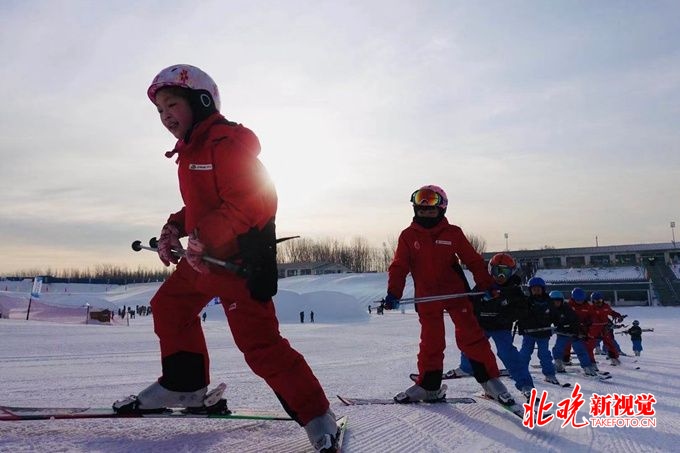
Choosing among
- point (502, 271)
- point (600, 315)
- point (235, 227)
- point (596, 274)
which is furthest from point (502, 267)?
point (596, 274)

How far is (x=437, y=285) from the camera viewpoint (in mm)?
4664

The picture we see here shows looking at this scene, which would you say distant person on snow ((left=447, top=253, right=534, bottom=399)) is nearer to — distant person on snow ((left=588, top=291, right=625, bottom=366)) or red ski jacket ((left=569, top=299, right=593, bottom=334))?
red ski jacket ((left=569, top=299, right=593, bottom=334))

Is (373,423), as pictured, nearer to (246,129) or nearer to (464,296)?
(464,296)

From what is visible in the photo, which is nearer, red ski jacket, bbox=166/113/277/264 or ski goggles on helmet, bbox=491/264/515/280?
red ski jacket, bbox=166/113/277/264

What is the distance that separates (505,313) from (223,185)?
11.9 ft

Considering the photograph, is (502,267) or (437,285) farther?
(502,267)

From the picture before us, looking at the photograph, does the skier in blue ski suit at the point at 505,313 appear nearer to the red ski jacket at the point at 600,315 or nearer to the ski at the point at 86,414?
the ski at the point at 86,414

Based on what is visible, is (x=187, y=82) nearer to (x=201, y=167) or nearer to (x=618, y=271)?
(x=201, y=167)

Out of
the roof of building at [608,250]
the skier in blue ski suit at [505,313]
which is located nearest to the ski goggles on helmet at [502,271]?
the skier in blue ski suit at [505,313]

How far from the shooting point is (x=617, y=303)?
163 ft

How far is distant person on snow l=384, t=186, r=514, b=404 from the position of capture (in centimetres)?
448

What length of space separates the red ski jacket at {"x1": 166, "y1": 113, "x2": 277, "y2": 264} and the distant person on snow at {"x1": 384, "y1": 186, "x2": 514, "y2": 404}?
2221 mm

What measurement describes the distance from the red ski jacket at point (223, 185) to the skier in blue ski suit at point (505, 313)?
2658mm

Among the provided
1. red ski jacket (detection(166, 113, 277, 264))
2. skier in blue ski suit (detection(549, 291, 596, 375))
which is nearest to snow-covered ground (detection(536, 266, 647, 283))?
skier in blue ski suit (detection(549, 291, 596, 375))
